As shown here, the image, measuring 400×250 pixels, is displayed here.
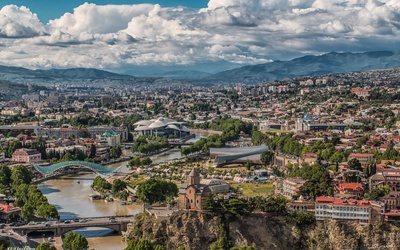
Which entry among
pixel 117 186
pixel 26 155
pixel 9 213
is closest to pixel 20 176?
pixel 117 186

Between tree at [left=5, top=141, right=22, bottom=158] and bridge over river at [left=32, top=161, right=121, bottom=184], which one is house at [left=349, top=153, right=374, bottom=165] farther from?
tree at [left=5, top=141, right=22, bottom=158]

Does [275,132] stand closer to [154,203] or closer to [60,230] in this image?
[154,203]

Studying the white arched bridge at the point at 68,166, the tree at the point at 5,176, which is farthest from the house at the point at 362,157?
the tree at the point at 5,176

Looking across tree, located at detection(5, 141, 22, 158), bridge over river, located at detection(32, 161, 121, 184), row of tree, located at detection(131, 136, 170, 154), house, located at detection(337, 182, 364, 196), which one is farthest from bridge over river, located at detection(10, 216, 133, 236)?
row of tree, located at detection(131, 136, 170, 154)

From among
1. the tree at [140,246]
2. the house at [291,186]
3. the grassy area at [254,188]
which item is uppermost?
the house at [291,186]

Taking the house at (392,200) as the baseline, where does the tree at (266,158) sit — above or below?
below

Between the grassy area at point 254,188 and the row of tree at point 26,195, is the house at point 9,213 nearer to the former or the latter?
the row of tree at point 26,195
